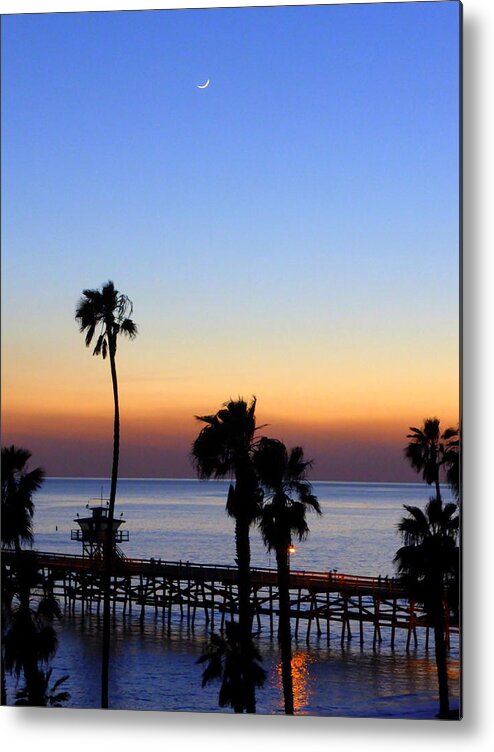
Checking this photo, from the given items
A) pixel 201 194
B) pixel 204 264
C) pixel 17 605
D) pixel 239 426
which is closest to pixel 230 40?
pixel 201 194

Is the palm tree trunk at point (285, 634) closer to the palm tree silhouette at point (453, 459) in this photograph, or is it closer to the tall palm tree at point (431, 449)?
the tall palm tree at point (431, 449)

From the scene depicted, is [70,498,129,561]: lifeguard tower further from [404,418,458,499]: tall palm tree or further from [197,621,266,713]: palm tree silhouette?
[404,418,458,499]: tall palm tree

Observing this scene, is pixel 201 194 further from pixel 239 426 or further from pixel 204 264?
pixel 239 426

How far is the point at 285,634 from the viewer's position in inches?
293

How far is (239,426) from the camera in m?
7.38

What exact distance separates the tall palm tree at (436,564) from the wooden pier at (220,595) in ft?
0.54

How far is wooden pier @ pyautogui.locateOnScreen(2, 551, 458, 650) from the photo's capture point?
7930mm

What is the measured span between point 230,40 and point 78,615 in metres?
4.11

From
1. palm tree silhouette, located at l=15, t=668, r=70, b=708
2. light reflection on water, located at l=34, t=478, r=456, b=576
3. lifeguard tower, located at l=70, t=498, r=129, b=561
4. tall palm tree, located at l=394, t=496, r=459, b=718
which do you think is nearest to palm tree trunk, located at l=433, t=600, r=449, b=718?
tall palm tree, located at l=394, t=496, r=459, b=718

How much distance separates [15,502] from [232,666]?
1710mm

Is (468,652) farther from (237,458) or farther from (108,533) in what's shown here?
(108,533)

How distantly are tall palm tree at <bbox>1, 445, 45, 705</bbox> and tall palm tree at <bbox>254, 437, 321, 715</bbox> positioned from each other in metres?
1.64

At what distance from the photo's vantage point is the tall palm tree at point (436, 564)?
598 cm

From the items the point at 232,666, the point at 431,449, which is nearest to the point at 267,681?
the point at 232,666
